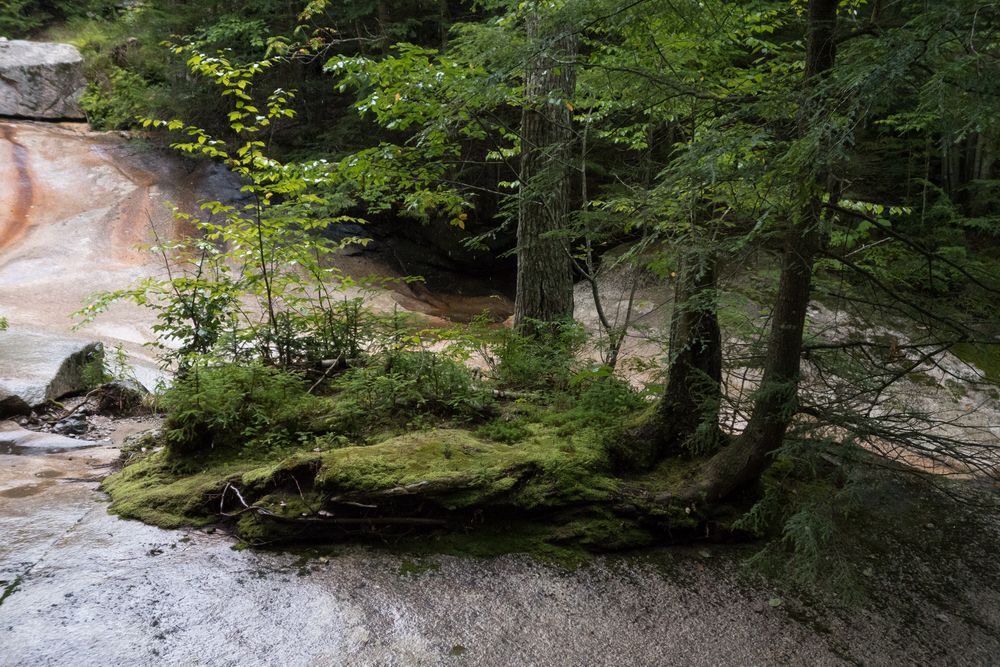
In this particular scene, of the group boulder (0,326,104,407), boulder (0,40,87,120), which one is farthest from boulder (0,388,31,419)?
boulder (0,40,87,120)

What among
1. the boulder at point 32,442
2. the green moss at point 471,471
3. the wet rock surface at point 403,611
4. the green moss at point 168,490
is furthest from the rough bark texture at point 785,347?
the boulder at point 32,442

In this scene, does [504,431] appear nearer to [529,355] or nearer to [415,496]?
[415,496]

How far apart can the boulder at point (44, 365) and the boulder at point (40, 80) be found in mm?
12396

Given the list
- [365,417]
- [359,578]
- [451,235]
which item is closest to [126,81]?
[451,235]

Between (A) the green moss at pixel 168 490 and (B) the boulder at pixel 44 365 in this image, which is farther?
(B) the boulder at pixel 44 365

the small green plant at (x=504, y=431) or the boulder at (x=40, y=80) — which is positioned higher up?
the boulder at (x=40, y=80)

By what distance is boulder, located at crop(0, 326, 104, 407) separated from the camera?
6.68 metres

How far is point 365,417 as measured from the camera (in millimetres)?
4879

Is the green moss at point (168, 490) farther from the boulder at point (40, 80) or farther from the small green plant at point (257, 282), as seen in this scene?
the boulder at point (40, 80)

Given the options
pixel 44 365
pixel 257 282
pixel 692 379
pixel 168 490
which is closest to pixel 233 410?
pixel 168 490

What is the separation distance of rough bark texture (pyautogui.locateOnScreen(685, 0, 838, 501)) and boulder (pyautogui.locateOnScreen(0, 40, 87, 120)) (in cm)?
2021

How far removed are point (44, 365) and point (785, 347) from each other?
772 centimetres

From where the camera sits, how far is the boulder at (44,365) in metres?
6.68

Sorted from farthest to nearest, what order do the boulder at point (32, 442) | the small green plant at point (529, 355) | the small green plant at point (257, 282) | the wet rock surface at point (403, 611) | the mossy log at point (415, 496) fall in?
1. the small green plant at point (529, 355)
2. the boulder at point (32, 442)
3. the small green plant at point (257, 282)
4. the mossy log at point (415, 496)
5. the wet rock surface at point (403, 611)
